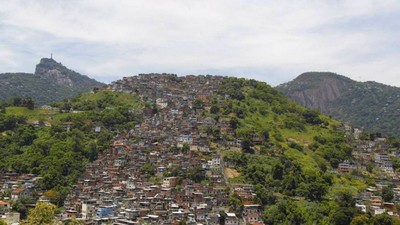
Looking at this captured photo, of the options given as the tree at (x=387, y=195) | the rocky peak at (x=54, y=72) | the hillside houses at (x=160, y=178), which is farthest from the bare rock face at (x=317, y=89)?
the tree at (x=387, y=195)

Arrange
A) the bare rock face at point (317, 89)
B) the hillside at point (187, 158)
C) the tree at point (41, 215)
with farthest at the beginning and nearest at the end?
the bare rock face at point (317, 89) < the hillside at point (187, 158) < the tree at point (41, 215)

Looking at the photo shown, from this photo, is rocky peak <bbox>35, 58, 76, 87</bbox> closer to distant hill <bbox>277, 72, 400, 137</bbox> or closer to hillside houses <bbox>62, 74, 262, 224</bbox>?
distant hill <bbox>277, 72, 400, 137</bbox>

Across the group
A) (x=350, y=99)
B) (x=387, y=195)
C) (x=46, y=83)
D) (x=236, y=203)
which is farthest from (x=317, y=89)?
(x=236, y=203)

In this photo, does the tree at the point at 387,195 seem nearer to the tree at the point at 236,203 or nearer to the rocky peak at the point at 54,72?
the tree at the point at 236,203

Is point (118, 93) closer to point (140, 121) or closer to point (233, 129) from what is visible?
point (140, 121)

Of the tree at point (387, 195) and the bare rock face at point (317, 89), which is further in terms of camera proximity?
the bare rock face at point (317, 89)

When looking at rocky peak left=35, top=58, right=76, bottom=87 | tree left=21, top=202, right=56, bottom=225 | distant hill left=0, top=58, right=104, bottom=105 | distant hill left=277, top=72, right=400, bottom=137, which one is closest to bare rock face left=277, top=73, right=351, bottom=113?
distant hill left=277, top=72, right=400, bottom=137
